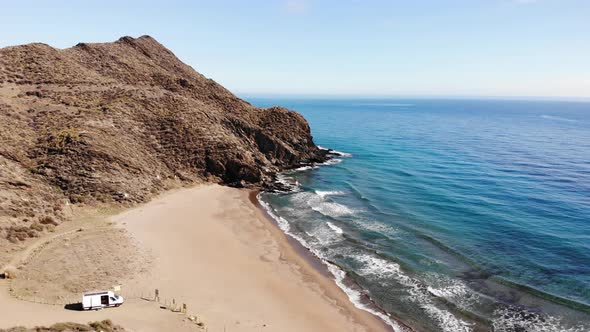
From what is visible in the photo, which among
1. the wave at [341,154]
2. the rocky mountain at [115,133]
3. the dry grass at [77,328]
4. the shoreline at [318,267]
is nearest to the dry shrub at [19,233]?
the rocky mountain at [115,133]

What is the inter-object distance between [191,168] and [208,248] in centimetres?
2684

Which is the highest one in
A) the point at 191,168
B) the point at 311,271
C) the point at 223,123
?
the point at 223,123

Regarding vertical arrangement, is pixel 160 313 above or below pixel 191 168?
below

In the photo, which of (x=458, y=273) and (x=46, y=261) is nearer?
(x=46, y=261)

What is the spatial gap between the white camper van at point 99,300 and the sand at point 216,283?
0.52 metres

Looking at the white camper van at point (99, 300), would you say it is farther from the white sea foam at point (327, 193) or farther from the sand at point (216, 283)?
the white sea foam at point (327, 193)

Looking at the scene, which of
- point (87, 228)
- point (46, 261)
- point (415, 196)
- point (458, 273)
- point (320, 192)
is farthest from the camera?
point (320, 192)

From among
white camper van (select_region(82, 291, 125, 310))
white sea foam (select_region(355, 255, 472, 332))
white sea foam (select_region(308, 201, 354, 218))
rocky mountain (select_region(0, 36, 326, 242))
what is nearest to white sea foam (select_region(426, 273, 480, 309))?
white sea foam (select_region(355, 255, 472, 332))

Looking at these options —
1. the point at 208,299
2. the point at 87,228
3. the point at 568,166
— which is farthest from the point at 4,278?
the point at 568,166

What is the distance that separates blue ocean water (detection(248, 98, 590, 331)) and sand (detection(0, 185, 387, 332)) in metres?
3.22

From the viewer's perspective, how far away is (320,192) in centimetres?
6469

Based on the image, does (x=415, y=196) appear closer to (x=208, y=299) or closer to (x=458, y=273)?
(x=458, y=273)

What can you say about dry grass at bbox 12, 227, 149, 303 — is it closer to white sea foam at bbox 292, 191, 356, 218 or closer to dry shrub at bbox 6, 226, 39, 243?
dry shrub at bbox 6, 226, 39, 243

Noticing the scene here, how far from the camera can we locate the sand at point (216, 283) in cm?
2697
